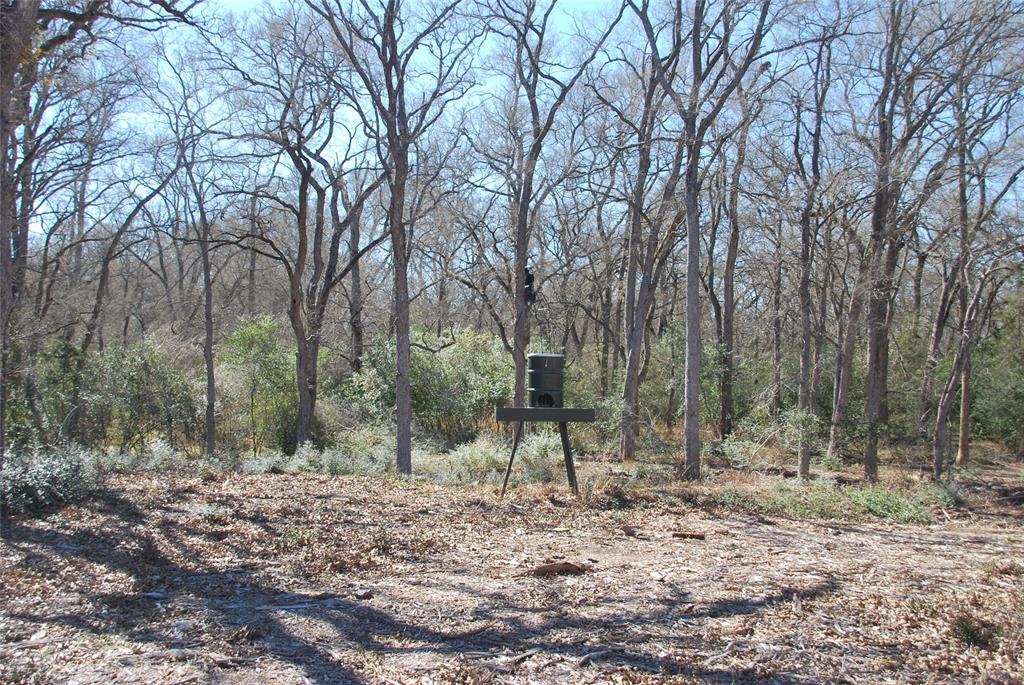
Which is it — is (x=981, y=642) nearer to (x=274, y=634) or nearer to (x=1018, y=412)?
(x=274, y=634)

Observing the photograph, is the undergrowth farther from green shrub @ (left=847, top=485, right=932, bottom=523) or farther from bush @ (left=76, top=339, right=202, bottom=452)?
bush @ (left=76, top=339, right=202, bottom=452)

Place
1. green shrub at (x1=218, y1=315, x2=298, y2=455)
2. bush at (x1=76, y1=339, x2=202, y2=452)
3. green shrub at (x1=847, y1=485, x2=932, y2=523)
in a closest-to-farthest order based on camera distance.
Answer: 1. green shrub at (x1=847, y1=485, x2=932, y2=523)
2. bush at (x1=76, y1=339, x2=202, y2=452)
3. green shrub at (x1=218, y1=315, x2=298, y2=455)

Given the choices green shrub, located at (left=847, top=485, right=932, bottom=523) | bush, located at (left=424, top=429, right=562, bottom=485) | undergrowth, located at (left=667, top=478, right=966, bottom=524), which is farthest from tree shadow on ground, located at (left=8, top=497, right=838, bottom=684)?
bush, located at (left=424, top=429, right=562, bottom=485)

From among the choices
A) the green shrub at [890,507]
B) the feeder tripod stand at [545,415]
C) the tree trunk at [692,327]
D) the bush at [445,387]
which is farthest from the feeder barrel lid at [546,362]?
the bush at [445,387]

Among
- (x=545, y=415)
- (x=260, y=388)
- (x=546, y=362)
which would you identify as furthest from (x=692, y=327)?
(x=260, y=388)

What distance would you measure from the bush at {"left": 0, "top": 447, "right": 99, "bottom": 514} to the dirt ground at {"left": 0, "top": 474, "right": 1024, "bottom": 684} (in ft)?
1.04

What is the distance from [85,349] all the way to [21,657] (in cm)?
1807

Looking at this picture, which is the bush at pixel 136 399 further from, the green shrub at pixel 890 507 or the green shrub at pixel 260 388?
the green shrub at pixel 890 507

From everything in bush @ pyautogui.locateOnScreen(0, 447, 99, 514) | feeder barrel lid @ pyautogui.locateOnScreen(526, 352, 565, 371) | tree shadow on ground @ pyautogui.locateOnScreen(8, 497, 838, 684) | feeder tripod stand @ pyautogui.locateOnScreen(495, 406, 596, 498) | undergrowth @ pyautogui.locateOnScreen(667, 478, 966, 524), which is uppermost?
feeder barrel lid @ pyautogui.locateOnScreen(526, 352, 565, 371)

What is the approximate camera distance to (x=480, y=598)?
5.07 m

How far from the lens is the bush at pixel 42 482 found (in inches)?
281

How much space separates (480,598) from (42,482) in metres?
4.82

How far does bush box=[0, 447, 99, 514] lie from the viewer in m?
7.15

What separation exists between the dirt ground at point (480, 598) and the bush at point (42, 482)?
1.04 ft
